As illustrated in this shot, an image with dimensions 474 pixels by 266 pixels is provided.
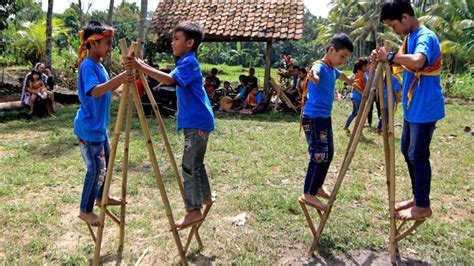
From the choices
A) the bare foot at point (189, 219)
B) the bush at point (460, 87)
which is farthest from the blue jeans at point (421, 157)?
the bush at point (460, 87)

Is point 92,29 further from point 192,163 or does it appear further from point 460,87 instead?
point 460,87

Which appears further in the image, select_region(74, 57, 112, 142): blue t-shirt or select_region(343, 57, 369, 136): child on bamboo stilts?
select_region(343, 57, 369, 136): child on bamboo stilts

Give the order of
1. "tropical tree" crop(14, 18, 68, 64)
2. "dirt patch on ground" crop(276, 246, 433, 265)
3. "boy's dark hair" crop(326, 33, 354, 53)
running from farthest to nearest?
"tropical tree" crop(14, 18, 68, 64)
"boy's dark hair" crop(326, 33, 354, 53)
"dirt patch on ground" crop(276, 246, 433, 265)

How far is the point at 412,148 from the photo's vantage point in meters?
3.29

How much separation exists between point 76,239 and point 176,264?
1.08 m

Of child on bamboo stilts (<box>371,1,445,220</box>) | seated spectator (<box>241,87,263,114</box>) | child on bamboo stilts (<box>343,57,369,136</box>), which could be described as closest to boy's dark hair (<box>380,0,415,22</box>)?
child on bamboo stilts (<box>371,1,445,220</box>)

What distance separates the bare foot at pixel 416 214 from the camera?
10.7ft

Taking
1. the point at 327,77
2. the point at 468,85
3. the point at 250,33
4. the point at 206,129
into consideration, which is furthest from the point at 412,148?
the point at 468,85

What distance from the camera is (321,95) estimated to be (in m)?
3.62

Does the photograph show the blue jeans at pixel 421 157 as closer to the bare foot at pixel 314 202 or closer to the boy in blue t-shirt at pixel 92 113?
the bare foot at pixel 314 202

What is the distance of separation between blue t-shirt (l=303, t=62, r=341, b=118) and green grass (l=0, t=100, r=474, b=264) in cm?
114

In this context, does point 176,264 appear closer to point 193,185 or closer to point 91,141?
point 193,185

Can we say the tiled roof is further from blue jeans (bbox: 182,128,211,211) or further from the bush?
blue jeans (bbox: 182,128,211,211)

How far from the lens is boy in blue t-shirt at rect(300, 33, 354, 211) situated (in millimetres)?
3576
